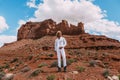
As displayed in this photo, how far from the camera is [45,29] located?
10562 cm

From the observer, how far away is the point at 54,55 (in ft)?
105

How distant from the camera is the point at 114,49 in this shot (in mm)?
76500

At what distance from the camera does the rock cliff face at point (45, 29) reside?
100250 millimetres

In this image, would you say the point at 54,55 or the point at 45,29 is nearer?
the point at 54,55

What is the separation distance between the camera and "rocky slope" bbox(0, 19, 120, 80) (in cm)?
1578

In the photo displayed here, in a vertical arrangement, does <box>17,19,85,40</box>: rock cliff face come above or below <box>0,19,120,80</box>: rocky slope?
above

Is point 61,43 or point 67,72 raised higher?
point 61,43

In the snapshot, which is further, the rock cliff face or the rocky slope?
the rock cliff face

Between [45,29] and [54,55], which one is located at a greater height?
[45,29]

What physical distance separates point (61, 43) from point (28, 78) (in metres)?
2.65

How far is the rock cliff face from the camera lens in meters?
100

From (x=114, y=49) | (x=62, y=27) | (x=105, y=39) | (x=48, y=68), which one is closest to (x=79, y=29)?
(x=62, y=27)

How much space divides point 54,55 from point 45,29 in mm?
74091

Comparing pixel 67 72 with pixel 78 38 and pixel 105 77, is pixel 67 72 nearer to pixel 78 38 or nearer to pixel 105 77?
pixel 105 77
